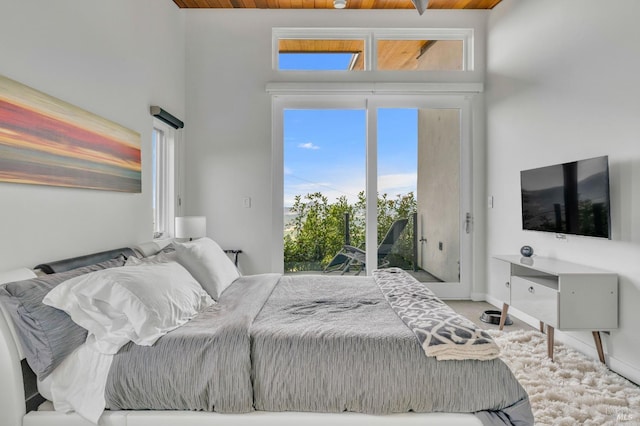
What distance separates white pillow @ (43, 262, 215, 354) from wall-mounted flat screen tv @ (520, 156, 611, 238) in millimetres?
2694

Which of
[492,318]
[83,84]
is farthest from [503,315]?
[83,84]

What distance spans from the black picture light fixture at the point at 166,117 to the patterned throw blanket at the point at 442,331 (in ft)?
8.50

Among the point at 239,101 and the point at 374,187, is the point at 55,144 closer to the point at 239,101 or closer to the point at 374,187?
the point at 239,101

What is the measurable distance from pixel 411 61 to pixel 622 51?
234cm

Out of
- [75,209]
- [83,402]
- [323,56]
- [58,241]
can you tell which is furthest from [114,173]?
[323,56]

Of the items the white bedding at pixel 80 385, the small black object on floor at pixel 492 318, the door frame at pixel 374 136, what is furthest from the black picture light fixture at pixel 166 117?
the small black object on floor at pixel 492 318

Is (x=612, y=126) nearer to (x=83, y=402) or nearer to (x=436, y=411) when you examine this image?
(x=436, y=411)

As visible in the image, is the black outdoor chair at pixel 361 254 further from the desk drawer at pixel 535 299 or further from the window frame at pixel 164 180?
the window frame at pixel 164 180

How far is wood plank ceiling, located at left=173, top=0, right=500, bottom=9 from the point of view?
439 centimetres

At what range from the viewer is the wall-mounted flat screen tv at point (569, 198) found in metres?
2.70

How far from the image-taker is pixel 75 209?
2393 mm

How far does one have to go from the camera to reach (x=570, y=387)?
96.7 inches

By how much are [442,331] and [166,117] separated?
10.3 feet

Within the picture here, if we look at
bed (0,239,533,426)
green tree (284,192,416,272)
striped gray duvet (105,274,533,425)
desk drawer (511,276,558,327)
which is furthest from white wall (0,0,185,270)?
desk drawer (511,276,558,327)
